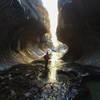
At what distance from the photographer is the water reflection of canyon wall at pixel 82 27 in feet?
42.2

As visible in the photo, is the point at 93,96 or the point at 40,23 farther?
the point at 40,23

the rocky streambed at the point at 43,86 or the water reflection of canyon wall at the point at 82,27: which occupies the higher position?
the water reflection of canyon wall at the point at 82,27

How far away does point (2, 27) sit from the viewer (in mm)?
13188

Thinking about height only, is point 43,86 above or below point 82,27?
below

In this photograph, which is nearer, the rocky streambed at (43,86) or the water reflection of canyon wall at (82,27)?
the rocky streambed at (43,86)

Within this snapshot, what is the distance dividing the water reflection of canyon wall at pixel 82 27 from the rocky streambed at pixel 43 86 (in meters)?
2.82

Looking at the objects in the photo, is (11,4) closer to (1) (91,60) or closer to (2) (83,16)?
(2) (83,16)

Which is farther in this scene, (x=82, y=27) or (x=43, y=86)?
(x=82, y=27)

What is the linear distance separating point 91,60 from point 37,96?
6.82m

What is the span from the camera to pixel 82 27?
47.7 ft

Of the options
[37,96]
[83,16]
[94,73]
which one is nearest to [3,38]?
[83,16]

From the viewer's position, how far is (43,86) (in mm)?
8109

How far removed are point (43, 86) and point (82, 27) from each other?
302 inches

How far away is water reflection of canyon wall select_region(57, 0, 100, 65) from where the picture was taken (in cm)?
1287
